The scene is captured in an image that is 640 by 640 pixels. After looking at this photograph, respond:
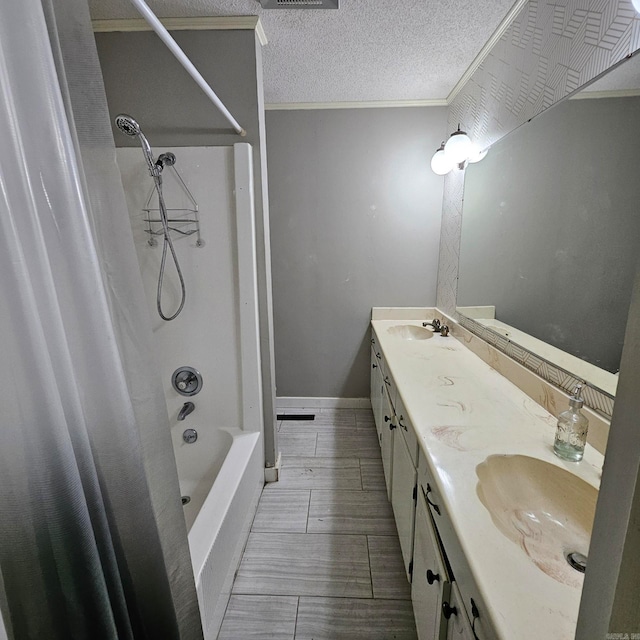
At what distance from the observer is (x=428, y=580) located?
0.90 m

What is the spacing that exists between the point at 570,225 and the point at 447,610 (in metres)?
1.28

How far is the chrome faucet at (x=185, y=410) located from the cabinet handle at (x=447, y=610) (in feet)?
4.71

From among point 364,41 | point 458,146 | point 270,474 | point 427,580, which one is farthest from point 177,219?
point 427,580

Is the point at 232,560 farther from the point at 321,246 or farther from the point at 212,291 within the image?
the point at 321,246

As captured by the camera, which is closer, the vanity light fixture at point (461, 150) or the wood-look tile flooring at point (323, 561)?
the wood-look tile flooring at point (323, 561)

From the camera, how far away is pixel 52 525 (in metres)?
0.53

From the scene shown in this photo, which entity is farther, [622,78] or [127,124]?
[127,124]

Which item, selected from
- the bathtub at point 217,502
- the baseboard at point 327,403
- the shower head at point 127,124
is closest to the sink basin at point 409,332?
the baseboard at point 327,403

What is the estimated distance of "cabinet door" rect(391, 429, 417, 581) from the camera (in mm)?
1192

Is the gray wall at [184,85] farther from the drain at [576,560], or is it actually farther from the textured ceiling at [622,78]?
the drain at [576,560]

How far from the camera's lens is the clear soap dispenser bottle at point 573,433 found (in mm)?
912

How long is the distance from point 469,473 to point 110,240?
105cm

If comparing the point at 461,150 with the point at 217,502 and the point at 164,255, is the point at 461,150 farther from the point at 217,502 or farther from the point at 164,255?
the point at 217,502

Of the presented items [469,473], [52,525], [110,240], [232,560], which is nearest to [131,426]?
[52,525]
